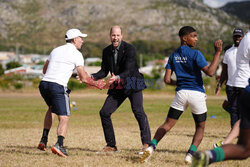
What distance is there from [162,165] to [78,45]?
2.91 meters

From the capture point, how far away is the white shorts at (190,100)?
6.82m

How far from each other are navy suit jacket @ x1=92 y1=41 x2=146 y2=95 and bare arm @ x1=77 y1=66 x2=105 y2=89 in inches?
10.6

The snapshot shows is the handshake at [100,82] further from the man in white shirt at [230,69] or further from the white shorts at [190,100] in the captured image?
the man in white shirt at [230,69]

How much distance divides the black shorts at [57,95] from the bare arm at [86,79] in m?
0.42

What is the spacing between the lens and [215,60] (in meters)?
6.43

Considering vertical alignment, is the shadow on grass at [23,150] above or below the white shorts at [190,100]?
below

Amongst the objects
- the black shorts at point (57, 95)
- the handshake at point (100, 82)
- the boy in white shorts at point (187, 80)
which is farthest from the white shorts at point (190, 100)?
the black shorts at point (57, 95)

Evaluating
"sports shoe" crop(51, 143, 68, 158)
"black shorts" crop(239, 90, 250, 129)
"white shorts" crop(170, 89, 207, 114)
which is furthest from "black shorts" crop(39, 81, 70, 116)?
"black shorts" crop(239, 90, 250, 129)

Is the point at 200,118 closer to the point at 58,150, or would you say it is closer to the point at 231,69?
the point at 231,69

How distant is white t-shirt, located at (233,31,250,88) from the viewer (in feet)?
20.0

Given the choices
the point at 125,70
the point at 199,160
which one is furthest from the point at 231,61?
the point at 199,160

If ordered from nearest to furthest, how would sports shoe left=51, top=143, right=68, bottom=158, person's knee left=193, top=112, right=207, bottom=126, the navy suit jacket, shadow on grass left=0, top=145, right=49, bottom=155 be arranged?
1. person's knee left=193, top=112, right=207, bottom=126
2. sports shoe left=51, top=143, right=68, bottom=158
3. the navy suit jacket
4. shadow on grass left=0, top=145, right=49, bottom=155

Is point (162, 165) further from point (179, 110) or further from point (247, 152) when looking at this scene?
point (247, 152)

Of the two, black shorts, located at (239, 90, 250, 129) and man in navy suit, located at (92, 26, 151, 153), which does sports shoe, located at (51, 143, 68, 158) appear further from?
black shorts, located at (239, 90, 250, 129)
